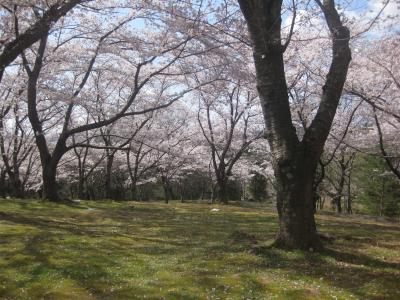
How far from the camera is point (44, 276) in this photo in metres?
7.94

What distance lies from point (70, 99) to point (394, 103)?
58.4 ft

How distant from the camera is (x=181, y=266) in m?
8.84

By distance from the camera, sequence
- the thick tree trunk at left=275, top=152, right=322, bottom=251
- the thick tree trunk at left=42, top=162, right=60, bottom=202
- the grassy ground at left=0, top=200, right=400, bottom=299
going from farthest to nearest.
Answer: the thick tree trunk at left=42, top=162, right=60, bottom=202 → the thick tree trunk at left=275, top=152, right=322, bottom=251 → the grassy ground at left=0, top=200, right=400, bottom=299

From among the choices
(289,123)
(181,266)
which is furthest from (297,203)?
(181,266)

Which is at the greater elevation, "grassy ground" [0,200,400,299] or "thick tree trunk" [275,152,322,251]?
"thick tree trunk" [275,152,322,251]

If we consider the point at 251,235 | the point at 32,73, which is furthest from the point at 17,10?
the point at 251,235

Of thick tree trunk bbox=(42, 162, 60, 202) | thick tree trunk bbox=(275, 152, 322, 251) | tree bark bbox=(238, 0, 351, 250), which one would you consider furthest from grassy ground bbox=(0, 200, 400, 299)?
thick tree trunk bbox=(42, 162, 60, 202)

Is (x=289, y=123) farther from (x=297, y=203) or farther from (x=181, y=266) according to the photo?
(x=181, y=266)

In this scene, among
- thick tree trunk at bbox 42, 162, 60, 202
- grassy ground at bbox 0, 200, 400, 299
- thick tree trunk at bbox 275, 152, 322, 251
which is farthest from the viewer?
thick tree trunk at bbox 42, 162, 60, 202

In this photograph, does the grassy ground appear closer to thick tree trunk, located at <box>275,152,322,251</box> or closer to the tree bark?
thick tree trunk, located at <box>275,152,322,251</box>

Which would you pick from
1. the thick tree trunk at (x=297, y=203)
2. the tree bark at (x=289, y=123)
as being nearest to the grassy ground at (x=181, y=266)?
the thick tree trunk at (x=297, y=203)

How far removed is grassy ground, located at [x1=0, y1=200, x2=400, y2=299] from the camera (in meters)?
7.08

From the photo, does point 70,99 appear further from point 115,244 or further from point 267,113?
point 267,113

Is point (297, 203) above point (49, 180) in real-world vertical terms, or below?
below
